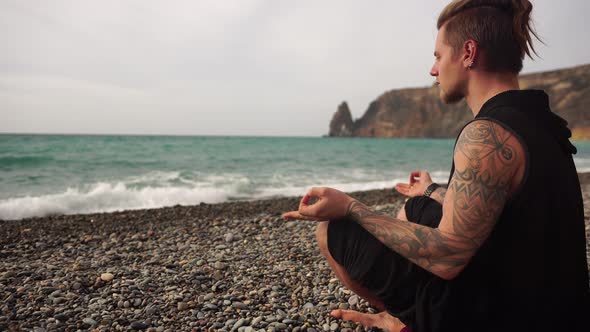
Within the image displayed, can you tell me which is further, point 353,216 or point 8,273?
point 8,273

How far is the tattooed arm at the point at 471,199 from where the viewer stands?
61.7 inches

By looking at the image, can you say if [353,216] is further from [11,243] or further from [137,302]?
[11,243]

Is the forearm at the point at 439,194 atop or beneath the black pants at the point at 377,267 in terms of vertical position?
atop

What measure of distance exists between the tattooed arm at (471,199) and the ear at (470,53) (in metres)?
0.39

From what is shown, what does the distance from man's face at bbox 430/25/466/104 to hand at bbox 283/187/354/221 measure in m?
0.88

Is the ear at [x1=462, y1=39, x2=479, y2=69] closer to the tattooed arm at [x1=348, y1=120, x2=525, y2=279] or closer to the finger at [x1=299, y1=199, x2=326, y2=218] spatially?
the tattooed arm at [x1=348, y1=120, x2=525, y2=279]

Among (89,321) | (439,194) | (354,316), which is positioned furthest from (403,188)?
(89,321)

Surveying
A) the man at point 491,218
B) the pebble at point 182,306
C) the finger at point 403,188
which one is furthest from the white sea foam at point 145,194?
the man at point 491,218

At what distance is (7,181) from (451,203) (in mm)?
19708

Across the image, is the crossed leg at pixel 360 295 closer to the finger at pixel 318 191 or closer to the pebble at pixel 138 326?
the finger at pixel 318 191

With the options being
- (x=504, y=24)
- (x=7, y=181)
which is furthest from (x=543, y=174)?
(x=7, y=181)

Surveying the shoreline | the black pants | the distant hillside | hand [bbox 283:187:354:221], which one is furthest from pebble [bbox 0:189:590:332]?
the distant hillside

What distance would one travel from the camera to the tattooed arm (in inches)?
61.7

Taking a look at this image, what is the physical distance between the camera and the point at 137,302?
135 inches
